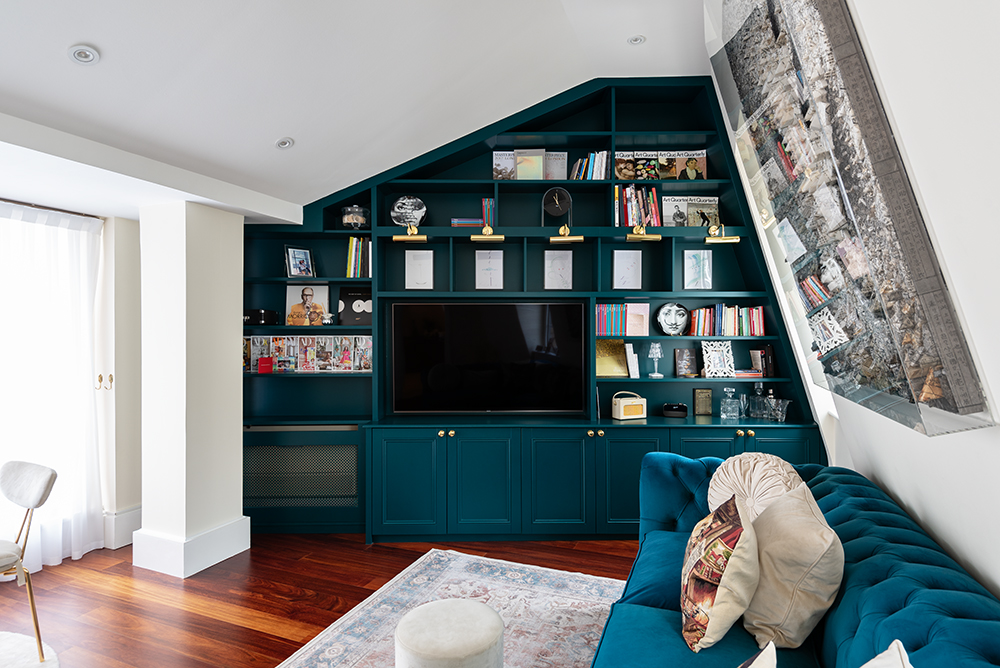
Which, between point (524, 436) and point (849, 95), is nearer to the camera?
point (849, 95)

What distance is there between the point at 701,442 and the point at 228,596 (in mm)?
2859

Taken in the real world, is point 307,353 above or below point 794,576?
above

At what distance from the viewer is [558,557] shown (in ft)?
10.8

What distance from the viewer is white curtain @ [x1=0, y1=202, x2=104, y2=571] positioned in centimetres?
302

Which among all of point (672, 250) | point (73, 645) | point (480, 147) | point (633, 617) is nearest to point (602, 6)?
point (480, 147)

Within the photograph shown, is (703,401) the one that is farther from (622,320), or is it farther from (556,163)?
(556,163)

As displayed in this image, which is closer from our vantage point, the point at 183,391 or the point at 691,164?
the point at 183,391

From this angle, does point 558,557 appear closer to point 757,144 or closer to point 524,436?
point 524,436

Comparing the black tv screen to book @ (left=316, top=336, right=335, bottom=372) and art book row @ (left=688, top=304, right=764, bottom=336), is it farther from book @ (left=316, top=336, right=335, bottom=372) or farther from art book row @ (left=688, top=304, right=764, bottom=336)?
art book row @ (left=688, top=304, right=764, bottom=336)

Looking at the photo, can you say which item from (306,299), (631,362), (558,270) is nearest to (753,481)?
(631,362)

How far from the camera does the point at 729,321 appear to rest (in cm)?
365

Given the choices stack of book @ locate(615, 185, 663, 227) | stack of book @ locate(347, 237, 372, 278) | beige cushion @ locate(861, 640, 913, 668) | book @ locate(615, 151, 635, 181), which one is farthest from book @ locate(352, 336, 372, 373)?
beige cushion @ locate(861, 640, 913, 668)

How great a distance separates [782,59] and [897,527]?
1.40 metres

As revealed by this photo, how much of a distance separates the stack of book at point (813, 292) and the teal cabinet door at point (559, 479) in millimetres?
2002
